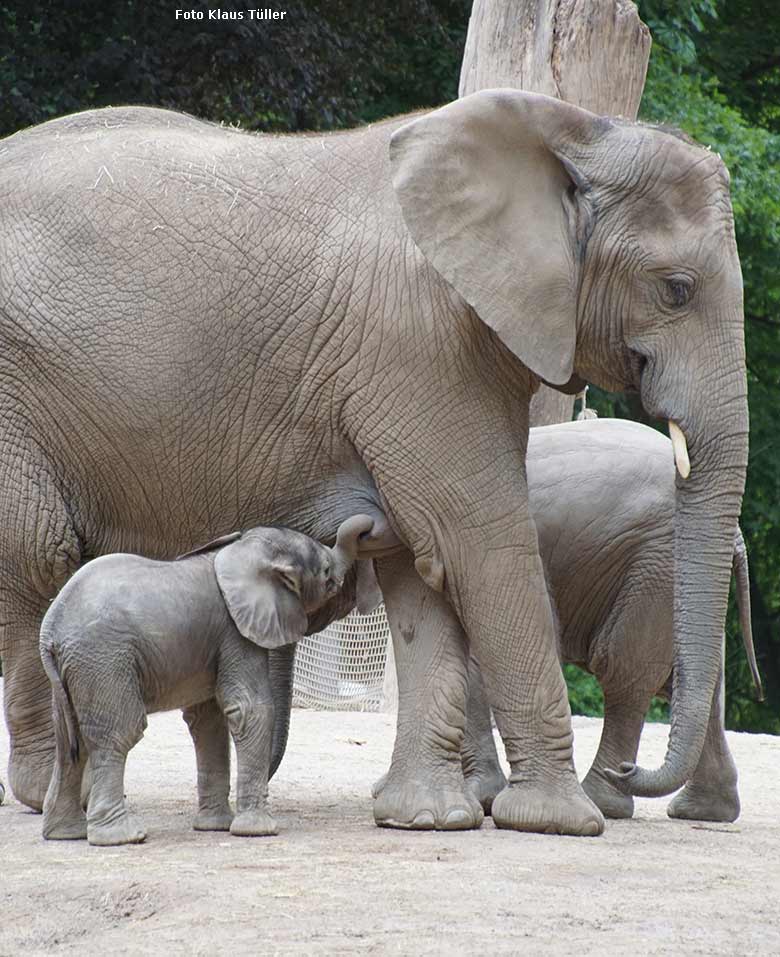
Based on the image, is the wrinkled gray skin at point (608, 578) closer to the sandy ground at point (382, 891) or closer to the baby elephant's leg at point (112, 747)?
the sandy ground at point (382, 891)

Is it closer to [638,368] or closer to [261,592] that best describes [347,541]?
[261,592]

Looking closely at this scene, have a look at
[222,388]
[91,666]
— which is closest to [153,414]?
[222,388]

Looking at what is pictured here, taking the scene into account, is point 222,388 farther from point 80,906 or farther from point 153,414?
point 80,906

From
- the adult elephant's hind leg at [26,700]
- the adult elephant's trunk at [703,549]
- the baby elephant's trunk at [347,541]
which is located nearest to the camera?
the adult elephant's trunk at [703,549]

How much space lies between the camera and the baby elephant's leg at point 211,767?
684 cm

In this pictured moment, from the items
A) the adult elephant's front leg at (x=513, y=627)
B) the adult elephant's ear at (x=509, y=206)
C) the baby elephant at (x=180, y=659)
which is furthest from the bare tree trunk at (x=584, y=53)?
the baby elephant at (x=180, y=659)

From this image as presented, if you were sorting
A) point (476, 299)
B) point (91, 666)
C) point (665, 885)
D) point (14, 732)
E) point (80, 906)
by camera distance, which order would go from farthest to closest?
point (14, 732), point (476, 299), point (91, 666), point (665, 885), point (80, 906)

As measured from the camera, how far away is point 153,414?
281 inches

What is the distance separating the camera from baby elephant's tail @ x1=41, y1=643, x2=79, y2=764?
21.1 ft

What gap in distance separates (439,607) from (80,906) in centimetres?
208

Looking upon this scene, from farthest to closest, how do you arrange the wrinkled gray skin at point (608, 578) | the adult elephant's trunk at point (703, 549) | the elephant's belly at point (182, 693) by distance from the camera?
the wrinkled gray skin at point (608, 578), the adult elephant's trunk at point (703, 549), the elephant's belly at point (182, 693)

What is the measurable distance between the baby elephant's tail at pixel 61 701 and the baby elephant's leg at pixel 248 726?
507mm

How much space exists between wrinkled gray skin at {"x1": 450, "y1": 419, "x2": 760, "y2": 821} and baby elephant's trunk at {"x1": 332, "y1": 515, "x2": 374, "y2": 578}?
0.89m

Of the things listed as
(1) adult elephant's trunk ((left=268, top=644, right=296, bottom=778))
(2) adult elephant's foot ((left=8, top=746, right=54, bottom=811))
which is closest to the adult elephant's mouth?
(1) adult elephant's trunk ((left=268, top=644, right=296, bottom=778))
